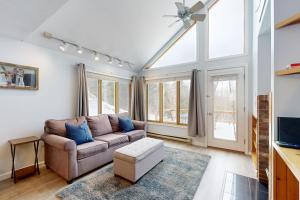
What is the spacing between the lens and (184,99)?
441 cm

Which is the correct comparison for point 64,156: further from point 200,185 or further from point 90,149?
point 200,185

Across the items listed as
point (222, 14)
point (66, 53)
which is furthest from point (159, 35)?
point (66, 53)

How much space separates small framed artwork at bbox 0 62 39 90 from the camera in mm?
2322

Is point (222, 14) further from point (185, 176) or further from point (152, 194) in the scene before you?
point (152, 194)

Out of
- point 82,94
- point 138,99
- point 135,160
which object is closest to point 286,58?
point 135,160

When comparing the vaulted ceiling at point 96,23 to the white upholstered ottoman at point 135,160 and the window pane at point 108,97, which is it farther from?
the white upholstered ottoman at point 135,160

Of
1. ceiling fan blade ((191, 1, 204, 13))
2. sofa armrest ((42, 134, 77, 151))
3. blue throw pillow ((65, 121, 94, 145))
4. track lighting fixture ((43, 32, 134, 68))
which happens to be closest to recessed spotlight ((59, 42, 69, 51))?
track lighting fixture ((43, 32, 134, 68))

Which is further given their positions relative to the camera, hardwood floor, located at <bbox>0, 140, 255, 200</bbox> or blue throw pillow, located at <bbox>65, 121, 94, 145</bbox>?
blue throw pillow, located at <bbox>65, 121, 94, 145</bbox>

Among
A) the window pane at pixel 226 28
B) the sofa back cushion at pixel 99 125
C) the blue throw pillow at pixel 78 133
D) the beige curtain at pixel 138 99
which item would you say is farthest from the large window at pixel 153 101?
the blue throw pillow at pixel 78 133

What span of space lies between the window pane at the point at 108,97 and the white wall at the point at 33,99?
3.04 feet

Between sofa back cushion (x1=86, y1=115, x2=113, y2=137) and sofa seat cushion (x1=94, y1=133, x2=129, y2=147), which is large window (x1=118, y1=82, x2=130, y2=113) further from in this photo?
sofa seat cushion (x1=94, y1=133, x2=129, y2=147)

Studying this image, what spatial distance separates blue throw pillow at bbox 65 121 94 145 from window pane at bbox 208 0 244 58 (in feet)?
12.0

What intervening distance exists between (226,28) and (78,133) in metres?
4.36

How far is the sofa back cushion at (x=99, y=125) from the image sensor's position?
3188 mm
